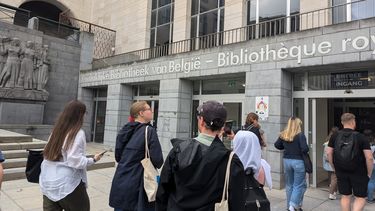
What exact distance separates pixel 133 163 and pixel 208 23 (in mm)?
10558

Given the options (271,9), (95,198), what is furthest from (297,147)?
(271,9)

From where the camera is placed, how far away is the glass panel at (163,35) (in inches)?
580

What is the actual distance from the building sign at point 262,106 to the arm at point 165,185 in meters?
6.17

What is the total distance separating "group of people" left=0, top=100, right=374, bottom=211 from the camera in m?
2.00

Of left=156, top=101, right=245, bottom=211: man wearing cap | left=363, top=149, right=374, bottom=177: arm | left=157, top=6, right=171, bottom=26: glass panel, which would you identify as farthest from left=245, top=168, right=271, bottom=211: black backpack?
left=157, top=6, right=171, bottom=26: glass panel

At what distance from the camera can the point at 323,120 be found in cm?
863

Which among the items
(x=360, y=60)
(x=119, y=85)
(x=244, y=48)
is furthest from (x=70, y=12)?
(x=360, y=60)

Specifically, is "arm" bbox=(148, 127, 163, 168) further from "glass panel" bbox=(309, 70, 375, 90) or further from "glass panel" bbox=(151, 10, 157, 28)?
"glass panel" bbox=(151, 10, 157, 28)

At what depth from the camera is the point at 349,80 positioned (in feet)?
23.7

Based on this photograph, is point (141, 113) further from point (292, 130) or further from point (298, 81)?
point (298, 81)

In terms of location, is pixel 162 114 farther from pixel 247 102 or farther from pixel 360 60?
pixel 360 60

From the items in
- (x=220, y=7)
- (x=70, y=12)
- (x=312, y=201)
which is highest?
(x=70, y=12)

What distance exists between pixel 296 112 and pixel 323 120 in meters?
1.12

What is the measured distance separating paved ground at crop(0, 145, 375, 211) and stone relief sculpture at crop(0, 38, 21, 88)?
8.00 m
